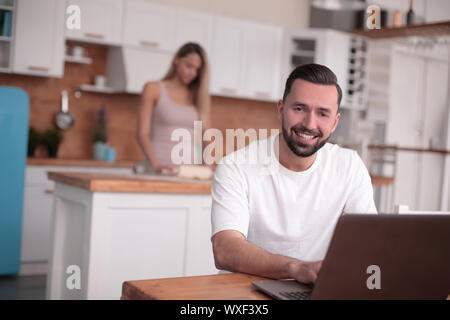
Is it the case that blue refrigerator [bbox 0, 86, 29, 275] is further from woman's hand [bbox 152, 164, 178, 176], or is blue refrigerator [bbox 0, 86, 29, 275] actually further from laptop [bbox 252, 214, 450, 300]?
laptop [bbox 252, 214, 450, 300]

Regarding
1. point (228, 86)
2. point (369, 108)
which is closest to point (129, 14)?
point (228, 86)

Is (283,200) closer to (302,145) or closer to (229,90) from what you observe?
(302,145)

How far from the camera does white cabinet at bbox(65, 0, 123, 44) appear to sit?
183 inches

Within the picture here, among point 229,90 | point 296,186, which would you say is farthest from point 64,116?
point 296,186

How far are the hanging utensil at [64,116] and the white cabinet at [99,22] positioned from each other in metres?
0.54

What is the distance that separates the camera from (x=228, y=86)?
216 inches

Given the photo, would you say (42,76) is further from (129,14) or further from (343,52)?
(343,52)

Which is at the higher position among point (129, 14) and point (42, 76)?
point (129, 14)

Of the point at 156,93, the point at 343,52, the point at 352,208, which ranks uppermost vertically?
the point at 343,52

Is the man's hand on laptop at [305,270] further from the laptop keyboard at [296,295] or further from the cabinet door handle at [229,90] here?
the cabinet door handle at [229,90]

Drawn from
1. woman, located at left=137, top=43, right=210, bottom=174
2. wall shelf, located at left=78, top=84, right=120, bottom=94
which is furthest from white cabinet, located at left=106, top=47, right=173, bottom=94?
woman, located at left=137, top=43, right=210, bottom=174

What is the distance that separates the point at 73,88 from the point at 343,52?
2.77 m
